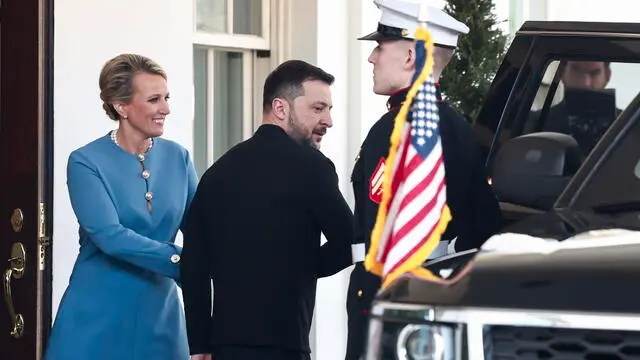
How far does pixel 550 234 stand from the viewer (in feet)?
13.1

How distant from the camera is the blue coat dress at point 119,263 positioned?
5.42 meters

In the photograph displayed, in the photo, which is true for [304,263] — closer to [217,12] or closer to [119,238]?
[119,238]

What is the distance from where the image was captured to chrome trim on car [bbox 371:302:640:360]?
10.3ft

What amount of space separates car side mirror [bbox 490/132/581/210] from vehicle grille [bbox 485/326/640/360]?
1.16m

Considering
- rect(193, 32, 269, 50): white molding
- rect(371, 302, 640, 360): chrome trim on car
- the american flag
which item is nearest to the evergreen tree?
Result: rect(193, 32, 269, 50): white molding

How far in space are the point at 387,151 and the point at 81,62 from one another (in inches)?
103

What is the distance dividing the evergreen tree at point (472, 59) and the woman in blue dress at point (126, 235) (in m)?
3.45

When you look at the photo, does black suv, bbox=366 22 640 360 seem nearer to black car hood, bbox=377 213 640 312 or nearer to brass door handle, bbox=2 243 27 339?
black car hood, bbox=377 213 640 312

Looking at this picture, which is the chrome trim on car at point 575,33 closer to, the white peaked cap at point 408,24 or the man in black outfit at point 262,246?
the white peaked cap at point 408,24

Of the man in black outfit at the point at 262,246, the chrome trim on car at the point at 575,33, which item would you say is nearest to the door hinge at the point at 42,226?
the man in black outfit at the point at 262,246

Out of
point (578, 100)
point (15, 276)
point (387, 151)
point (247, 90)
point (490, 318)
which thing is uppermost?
point (247, 90)

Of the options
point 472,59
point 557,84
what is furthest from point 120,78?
point 472,59

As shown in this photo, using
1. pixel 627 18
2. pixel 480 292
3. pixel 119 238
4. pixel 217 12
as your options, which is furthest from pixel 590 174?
pixel 627 18

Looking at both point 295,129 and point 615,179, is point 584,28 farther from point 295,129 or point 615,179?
point 615,179
